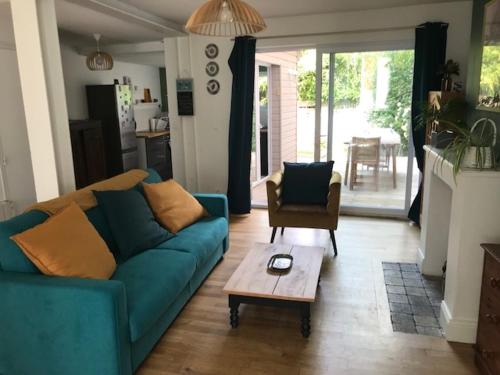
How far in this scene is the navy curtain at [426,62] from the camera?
4.37 m

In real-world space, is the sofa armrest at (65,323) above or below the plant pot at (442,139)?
below

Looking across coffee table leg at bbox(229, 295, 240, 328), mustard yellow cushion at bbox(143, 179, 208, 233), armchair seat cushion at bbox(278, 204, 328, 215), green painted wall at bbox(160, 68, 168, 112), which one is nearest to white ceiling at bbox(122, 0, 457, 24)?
mustard yellow cushion at bbox(143, 179, 208, 233)

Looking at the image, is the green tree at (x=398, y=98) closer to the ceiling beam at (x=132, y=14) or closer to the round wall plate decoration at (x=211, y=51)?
the round wall plate decoration at (x=211, y=51)

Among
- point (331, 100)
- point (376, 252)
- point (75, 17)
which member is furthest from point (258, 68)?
point (376, 252)

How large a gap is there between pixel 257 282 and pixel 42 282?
129 cm

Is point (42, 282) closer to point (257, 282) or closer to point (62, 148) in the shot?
point (257, 282)

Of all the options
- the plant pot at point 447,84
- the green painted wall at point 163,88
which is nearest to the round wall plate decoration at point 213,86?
the plant pot at point 447,84

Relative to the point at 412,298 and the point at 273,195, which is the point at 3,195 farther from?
the point at 412,298

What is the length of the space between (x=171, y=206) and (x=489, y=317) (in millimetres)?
2380

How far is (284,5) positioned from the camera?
4.34m

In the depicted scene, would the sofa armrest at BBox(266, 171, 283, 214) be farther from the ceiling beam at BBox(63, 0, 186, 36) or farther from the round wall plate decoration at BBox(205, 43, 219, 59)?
the ceiling beam at BBox(63, 0, 186, 36)

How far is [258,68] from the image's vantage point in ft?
19.9

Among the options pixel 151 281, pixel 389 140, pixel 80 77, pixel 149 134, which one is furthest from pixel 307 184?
pixel 80 77

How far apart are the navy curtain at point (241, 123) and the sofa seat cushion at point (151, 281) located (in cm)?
252
